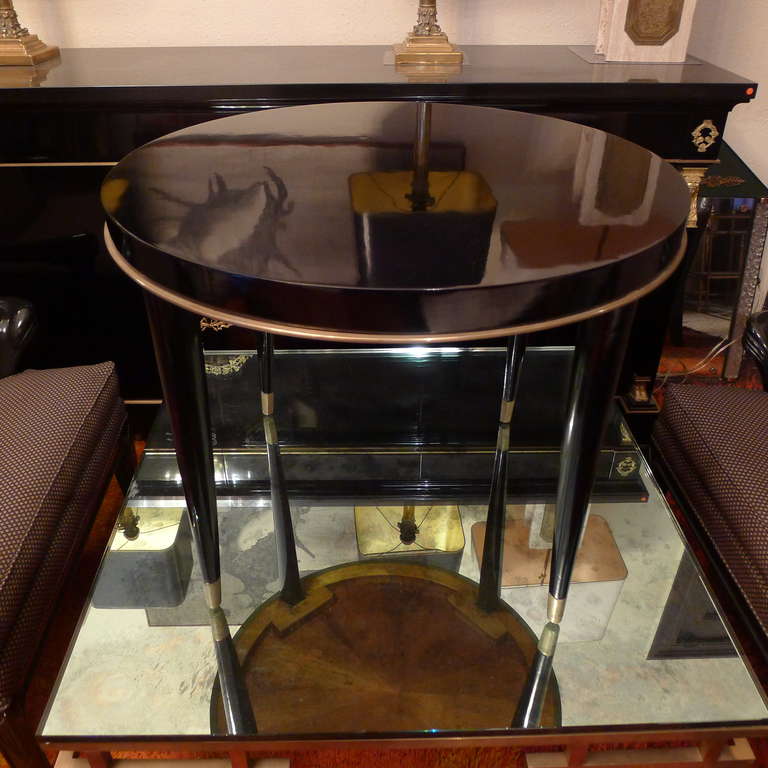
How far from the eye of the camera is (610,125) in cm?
95

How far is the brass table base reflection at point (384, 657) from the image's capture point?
643 millimetres

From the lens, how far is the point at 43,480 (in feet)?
2.46

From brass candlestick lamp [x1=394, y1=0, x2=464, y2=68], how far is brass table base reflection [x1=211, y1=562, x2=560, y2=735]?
26.7 inches

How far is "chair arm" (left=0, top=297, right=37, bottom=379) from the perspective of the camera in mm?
854

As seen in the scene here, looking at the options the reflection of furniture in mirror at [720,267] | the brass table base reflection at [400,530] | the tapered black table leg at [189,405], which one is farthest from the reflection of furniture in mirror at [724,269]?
the tapered black table leg at [189,405]

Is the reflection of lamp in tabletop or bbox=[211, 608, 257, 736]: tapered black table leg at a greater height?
the reflection of lamp in tabletop

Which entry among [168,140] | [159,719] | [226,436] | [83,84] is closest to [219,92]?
[83,84]

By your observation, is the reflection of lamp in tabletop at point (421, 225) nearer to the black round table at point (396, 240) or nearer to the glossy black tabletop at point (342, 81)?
the black round table at point (396, 240)

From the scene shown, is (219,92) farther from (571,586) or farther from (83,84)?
(571,586)

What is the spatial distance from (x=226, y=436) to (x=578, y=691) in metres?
0.57

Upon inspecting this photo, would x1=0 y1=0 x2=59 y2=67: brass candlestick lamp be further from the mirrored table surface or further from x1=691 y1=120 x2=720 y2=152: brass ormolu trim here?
x1=691 y1=120 x2=720 y2=152: brass ormolu trim

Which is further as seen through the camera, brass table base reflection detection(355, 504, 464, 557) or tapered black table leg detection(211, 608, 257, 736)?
brass table base reflection detection(355, 504, 464, 557)

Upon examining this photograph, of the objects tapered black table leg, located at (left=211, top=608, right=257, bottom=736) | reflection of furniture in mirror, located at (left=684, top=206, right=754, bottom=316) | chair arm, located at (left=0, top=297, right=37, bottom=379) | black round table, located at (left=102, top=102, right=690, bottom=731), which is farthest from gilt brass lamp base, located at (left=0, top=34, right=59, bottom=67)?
reflection of furniture in mirror, located at (left=684, top=206, right=754, bottom=316)

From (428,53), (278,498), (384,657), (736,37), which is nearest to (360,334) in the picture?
(384,657)
